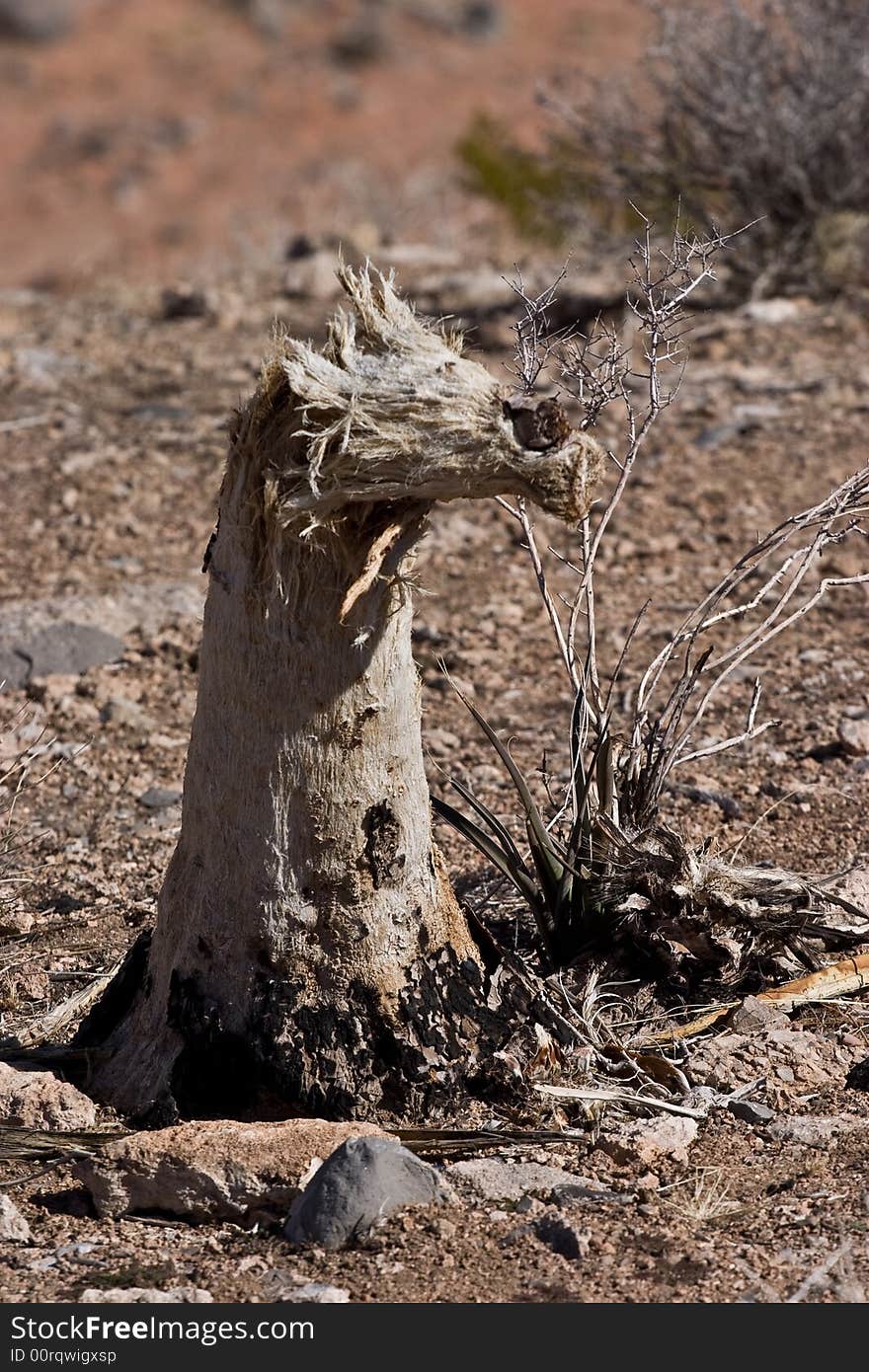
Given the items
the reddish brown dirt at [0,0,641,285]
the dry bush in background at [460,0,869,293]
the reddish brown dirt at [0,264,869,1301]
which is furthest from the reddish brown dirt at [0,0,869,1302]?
the reddish brown dirt at [0,0,641,285]

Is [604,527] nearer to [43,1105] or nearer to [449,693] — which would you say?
[43,1105]

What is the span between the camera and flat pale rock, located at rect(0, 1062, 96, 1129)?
2.96m

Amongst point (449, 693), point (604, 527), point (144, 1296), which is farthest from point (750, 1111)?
point (449, 693)

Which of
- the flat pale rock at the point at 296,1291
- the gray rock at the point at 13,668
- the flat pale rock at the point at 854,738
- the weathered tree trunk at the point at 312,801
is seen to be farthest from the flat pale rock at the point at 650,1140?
the gray rock at the point at 13,668

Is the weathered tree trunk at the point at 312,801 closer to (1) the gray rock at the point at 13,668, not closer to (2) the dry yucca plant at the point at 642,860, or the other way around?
(2) the dry yucca plant at the point at 642,860

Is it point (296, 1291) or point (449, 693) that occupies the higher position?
point (449, 693)

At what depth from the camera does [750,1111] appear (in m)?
3.00

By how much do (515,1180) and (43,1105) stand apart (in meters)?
0.85

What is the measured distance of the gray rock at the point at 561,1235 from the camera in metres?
2.57

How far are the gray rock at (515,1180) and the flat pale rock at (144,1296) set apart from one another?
48cm

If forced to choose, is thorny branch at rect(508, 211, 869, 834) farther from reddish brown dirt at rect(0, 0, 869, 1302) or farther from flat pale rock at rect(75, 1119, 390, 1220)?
flat pale rock at rect(75, 1119, 390, 1220)

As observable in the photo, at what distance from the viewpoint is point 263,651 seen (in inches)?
109

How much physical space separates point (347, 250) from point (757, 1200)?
7.50 m

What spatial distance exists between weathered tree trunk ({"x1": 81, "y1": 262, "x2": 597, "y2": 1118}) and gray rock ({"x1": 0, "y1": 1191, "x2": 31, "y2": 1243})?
32 centimetres
